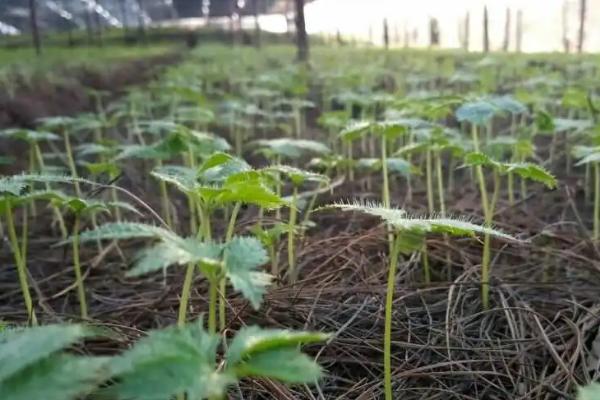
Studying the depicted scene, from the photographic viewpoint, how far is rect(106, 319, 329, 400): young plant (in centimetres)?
63

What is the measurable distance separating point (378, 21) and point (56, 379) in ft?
58.6

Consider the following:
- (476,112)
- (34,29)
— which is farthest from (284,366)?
(34,29)

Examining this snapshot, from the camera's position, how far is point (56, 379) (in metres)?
0.66

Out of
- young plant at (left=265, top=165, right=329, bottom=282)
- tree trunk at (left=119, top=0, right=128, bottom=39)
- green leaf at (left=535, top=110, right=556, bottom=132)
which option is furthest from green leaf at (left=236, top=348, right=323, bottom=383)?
tree trunk at (left=119, top=0, right=128, bottom=39)

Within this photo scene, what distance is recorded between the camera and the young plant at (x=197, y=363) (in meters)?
0.63

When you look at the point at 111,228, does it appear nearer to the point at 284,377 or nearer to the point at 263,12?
the point at 284,377

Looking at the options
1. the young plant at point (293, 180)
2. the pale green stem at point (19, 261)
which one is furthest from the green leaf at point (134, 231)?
the pale green stem at point (19, 261)

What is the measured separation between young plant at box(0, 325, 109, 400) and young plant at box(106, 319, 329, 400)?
1.2 inches

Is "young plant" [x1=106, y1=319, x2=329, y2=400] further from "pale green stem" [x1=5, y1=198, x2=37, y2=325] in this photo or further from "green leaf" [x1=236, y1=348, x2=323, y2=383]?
"pale green stem" [x1=5, y1=198, x2=37, y2=325]

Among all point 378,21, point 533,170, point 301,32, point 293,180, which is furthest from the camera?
point 378,21

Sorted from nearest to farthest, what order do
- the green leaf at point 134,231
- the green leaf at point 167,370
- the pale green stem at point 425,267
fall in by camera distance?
the green leaf at point 167,370, the green leaf at point 134,231, the pale green stem at point 425,267

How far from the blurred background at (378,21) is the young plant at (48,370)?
6.71m

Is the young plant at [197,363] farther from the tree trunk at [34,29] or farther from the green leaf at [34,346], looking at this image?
the tree trunk at [34,29]

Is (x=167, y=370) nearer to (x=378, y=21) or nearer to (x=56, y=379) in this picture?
(x=56, y=379)
